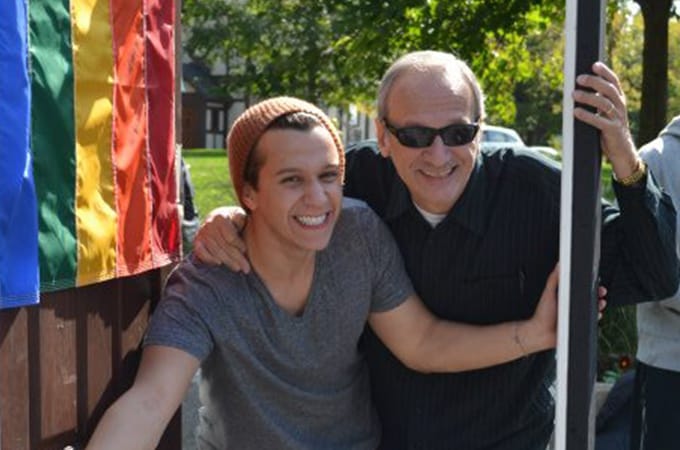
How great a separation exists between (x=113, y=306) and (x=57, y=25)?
2.35ft

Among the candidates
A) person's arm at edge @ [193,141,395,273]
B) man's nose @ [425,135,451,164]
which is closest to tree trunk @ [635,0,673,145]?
person's arm at edge @ [193,141,395,273]

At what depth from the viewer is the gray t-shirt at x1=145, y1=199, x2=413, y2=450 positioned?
260 centimetres

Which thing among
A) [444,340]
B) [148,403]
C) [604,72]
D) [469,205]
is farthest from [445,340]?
[604,72]

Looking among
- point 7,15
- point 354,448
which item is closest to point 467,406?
point 354,448

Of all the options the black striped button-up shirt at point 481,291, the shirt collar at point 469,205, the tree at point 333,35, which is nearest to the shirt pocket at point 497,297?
the black striped button-up shirt at point 481,291

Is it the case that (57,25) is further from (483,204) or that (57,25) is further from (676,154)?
(676,154)

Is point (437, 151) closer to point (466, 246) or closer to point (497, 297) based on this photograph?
point (466, 246)

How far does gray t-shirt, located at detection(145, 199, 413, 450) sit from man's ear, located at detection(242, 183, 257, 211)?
0.16 m

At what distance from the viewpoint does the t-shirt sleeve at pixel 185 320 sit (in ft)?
8.34

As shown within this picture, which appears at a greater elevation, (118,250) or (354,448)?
(118,250)

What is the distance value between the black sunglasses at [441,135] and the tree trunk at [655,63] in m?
6.47

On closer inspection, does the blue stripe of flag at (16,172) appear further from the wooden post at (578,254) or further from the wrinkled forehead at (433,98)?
the wooden post at (578,254)

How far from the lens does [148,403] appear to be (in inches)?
97.5

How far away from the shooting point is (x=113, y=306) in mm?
2830
